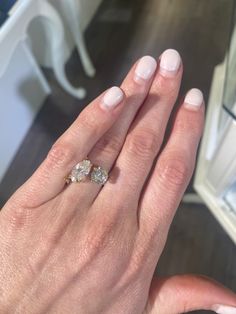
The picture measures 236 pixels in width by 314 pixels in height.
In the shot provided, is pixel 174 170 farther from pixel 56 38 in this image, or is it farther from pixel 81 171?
pixel 56 38

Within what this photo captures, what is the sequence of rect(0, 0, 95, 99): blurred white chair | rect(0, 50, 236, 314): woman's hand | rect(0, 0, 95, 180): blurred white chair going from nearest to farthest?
rect(0, 50, 236, 314): woman's hand, rect(0, 0, 95, 99): blurred white chair, rect(0, 0, 95, 180): blurred white chair

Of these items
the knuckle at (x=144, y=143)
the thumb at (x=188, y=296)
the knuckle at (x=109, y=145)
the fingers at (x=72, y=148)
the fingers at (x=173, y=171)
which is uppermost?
the fingers at (x=72, y=148)

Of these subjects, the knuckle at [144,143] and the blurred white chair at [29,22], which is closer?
the knuckle at [144,143]

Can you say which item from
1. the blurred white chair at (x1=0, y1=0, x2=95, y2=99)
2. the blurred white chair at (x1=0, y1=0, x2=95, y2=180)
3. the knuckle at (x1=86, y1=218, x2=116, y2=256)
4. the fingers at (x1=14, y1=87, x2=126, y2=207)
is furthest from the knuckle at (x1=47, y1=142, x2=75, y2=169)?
the blurred white chair at (x1=0, y1=0, x2=95, y2=180)

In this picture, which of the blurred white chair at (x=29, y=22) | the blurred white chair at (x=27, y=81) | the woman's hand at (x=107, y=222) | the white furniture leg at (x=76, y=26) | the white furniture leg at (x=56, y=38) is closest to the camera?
the woman's hand at (x=107, y=222)

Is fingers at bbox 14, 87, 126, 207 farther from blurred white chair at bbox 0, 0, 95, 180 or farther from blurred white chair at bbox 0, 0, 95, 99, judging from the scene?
blurred white chair at bbox 0, 0, 95, 180

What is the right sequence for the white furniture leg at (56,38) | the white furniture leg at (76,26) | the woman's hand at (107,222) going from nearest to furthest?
1. the woman's hand at (107,222)
2. the white furniture leg at (56,38)
3. the white furniture leg at (76,26)

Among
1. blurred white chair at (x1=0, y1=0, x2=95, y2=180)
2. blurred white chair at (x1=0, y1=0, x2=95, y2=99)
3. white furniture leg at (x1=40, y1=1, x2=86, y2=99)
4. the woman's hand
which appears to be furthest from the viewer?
blurred white chair at (x1=0, y1=0, x2=95, y2=180)

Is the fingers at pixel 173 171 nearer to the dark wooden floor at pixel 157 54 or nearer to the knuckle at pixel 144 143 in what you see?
the knuckle at pixel 144 143

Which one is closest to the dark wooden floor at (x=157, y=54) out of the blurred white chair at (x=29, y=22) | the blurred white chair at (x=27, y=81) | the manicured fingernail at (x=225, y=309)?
the blurred white chair at (x=27, y=81)
